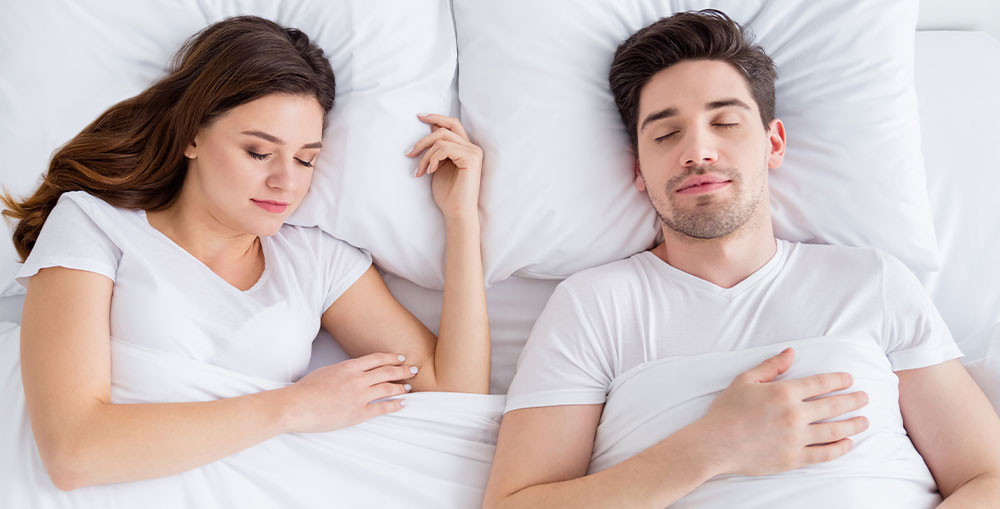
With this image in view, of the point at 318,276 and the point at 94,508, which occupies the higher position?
the point at 318,276

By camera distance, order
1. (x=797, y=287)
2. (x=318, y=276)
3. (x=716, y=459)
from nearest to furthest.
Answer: (x=716, y=459), (x=797, y=287), (x=318, y=276)

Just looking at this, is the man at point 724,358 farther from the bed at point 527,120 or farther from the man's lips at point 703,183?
the bed at point 527,120

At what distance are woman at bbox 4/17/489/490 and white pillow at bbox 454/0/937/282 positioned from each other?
0.42 ft

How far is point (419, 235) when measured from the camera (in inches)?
73.3

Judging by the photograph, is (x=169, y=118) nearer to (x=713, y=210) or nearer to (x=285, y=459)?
(x=285, y=459)

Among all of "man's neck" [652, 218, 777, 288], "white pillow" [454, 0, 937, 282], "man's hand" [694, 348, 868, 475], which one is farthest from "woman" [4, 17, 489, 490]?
"man's hand" [694, 348, 868, 475]

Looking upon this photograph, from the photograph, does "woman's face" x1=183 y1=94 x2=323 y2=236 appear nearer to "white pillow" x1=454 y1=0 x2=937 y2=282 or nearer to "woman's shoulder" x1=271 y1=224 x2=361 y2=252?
"woman's shoulder" x1=271 y1=224 x2=361 y2=252

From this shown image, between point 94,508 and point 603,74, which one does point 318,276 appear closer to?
point 94,508

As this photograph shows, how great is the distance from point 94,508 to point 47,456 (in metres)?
0.14

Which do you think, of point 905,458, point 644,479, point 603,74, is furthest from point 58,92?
point 905,458

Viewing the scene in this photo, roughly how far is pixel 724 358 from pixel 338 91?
1128 millimetres

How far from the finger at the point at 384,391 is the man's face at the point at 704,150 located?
2.36 feet

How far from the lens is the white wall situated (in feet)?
7.42

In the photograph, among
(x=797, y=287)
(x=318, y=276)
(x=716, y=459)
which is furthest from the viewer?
(x=318, y=276)
